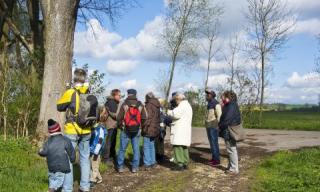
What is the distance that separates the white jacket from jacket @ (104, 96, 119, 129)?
1305 millimetres

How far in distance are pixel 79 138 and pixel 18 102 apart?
250 inches

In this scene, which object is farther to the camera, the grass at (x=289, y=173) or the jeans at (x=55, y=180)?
the grass at (x=289, y=173)

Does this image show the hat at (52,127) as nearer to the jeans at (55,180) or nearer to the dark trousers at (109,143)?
the jeans at (55,180)

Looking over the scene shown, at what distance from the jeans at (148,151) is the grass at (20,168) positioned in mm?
2381

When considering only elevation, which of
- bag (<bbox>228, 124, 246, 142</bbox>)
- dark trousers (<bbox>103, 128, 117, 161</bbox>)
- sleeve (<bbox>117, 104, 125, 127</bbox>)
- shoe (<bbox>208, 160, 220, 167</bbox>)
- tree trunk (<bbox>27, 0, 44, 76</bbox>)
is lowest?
shoe (<bbox>208, 160, 220, 167</bbox>)

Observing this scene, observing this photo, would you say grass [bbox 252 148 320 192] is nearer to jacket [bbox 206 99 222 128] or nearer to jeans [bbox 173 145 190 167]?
jacket [bbox 206 99 222 128]

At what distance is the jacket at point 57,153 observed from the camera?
7969mm

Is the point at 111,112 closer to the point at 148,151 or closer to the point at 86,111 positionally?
the point at 148,151

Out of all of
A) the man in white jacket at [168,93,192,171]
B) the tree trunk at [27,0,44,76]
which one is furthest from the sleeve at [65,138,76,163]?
the tree trunk at [27,0,44,76]

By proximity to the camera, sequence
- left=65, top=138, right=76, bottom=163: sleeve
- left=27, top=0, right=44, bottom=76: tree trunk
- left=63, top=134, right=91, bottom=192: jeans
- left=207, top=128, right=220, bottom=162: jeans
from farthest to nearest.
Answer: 1. left=27, top=0, right=44, bottom=76: tree trunk
2. left=207, top=128, right=220, bottom=162: jeans
3. left=63, top=134, right=91, bottom=192: jeans
4. left=65, top=138, right=76, bottom=163: sleeve

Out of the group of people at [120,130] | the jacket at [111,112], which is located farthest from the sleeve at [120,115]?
the jacket at [111,112]

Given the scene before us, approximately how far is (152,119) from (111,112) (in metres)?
1.02

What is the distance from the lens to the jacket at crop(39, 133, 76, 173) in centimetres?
797

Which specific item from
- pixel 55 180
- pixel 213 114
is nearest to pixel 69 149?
pixel 55 180
